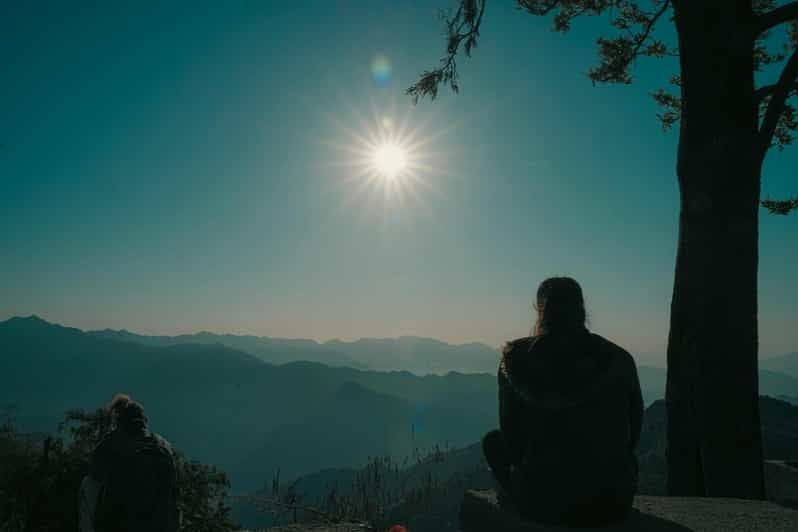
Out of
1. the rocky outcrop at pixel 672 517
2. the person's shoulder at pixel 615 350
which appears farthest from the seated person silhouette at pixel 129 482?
the person's shoulder at pixel 615 350

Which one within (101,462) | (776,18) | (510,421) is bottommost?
(101,462)

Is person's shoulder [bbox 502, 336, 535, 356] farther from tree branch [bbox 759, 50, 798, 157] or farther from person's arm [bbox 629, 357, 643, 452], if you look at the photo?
tree branch [bbox 759, 50, 798, 157]

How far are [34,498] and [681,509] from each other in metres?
8.18

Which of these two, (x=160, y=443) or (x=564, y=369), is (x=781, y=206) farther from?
(x=160, y=443)

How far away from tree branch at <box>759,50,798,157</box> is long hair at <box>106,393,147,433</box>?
639cm

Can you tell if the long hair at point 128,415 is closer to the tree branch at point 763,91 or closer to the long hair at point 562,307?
the long hair at point 562,307

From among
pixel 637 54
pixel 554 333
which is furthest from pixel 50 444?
pixel 637 54

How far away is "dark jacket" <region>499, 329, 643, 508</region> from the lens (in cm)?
246

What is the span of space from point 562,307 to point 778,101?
13.1 feet

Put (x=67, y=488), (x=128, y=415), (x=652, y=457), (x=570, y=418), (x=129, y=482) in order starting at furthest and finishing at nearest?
(x=652, y=457) → (x=67, y=488) → (x=128, y=415) → (x=129, y=482) → (x=570, y=418)

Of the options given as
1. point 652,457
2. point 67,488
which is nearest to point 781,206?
point 67,488

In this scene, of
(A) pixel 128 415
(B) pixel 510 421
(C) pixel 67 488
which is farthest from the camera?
(C) pixel 67 488

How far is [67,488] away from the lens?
6930 mm

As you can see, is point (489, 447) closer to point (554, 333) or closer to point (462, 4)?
point (554, 333)
